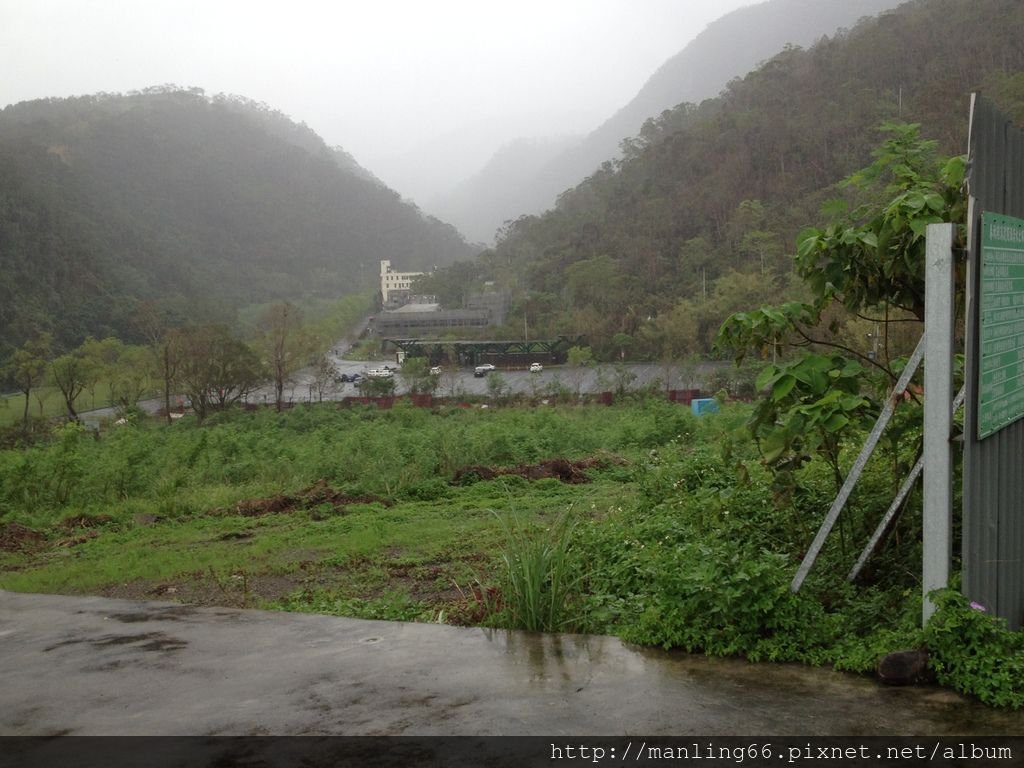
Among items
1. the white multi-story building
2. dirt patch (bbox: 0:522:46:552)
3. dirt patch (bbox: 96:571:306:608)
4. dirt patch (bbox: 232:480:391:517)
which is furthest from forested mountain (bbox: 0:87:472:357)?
dirt patch (bbox: 96:571:306:608)

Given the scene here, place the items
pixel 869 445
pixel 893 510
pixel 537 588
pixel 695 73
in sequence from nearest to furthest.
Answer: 1. pixel 869 445
2. pixel 893 510
3. pixel 537 588
4. pixel 695 73

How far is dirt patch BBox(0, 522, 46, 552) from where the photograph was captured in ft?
27.0

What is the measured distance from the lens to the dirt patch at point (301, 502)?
941 centimetres

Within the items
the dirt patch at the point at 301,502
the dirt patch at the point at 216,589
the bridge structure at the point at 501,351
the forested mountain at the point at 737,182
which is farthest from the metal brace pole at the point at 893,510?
the bridge structure at the point at 501,351

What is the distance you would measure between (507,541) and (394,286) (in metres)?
68.4

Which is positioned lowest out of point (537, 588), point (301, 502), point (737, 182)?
point (301, 502)

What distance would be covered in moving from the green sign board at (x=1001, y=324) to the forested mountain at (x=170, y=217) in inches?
1753

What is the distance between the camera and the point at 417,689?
134 inches

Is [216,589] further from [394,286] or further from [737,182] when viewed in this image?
[394,286]

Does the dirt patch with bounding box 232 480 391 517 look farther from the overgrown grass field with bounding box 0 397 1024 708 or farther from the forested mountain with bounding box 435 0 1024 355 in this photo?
the forested mountain with bounding box 435 0 1024 355

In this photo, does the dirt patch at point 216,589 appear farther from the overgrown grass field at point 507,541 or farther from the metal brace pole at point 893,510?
the metal brace pole at point 893,510

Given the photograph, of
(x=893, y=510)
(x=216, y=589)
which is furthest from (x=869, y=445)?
(x=216, y=589)

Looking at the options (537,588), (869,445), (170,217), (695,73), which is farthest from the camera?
(695,73)

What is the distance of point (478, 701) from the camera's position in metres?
3.24
